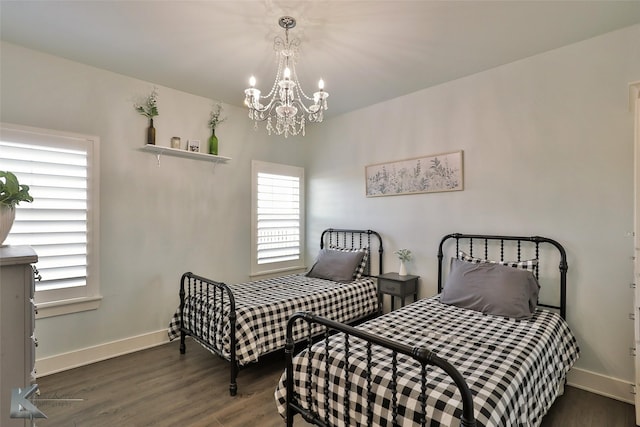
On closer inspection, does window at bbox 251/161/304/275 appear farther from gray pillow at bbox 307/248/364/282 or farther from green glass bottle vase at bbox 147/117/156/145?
green glass bottle vase at bbox 147/117/156/145

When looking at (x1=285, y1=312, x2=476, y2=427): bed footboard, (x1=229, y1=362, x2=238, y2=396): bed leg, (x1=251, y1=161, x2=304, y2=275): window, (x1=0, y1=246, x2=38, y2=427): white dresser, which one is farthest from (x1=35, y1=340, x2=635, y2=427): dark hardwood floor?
(x1=251, y1=161, x2=304, y2=275): window

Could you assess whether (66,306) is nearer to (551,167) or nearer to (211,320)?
(211,320)

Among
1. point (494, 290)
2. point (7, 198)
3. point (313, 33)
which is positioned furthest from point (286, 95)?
point (494, 290)

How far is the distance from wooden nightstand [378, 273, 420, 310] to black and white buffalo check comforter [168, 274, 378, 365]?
21cm

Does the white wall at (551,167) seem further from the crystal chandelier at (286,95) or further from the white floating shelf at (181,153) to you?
the white floating shelf at (181,153)

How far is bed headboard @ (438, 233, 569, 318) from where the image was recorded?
2643 mm

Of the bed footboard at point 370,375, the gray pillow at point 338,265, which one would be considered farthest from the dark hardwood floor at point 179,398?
the gray pillow at point 338,265

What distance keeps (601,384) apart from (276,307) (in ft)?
8.68

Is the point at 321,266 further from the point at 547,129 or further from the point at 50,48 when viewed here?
the point at 50,48

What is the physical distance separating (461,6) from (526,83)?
117 cm

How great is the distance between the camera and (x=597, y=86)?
99.9 inches

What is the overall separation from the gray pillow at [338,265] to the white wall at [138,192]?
0.98 meters

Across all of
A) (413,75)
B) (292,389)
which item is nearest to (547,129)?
(413,75)

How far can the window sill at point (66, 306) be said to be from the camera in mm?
2727
